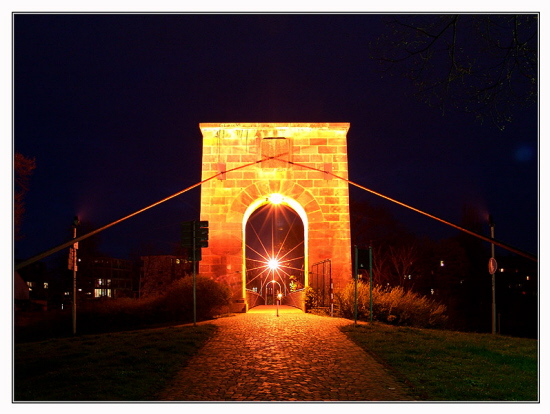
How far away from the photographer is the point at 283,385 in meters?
6.70

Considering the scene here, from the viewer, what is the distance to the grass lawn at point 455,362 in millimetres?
6410

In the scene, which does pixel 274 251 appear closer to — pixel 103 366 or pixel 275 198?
pixel 275 198

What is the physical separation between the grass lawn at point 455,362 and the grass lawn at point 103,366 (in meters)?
3.16

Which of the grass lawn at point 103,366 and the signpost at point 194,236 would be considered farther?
the signpost at point 194,236

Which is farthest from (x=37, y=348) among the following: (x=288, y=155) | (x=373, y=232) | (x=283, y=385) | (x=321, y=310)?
(x=373, y=232)

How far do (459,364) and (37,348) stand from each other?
7334 millimetres

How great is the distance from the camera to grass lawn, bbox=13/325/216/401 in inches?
241

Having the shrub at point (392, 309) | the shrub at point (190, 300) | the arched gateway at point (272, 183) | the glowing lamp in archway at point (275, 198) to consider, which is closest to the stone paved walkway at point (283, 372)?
the shrub at point (392, 309)

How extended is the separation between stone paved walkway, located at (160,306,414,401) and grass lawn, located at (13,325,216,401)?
1.02 feet

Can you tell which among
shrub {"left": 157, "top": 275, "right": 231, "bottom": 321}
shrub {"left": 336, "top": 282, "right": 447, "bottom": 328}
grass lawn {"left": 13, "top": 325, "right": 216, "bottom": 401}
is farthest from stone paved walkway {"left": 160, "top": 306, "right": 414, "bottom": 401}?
shrub {"left": 157, "top": 275, "right": 231, "bottom": 321}

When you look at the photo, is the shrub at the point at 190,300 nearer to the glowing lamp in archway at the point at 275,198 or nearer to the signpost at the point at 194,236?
the signpost at the point at 194,236

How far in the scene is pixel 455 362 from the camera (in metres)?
8.42

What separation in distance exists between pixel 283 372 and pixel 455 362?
2.79 meters

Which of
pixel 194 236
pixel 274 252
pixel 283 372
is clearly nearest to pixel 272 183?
pixel 194 236
